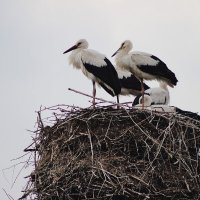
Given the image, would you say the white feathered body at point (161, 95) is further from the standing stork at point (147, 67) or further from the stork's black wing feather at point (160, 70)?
the stork's black wing feather at point (160, 70)

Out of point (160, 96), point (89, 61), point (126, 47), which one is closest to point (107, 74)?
point (89, 61)

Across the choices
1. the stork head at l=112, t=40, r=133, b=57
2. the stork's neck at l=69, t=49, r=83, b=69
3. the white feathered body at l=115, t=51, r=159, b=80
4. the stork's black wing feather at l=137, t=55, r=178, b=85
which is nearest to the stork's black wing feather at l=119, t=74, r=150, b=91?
the stork head at l=112, t=40, r=133, b=57

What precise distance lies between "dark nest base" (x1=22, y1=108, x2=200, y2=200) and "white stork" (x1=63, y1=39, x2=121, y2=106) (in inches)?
80.8

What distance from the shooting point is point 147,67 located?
12125 mm

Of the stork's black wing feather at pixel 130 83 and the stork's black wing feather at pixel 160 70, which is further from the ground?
the stork's black wing feather at pixel 160 70

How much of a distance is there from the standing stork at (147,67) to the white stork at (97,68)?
1.65ft

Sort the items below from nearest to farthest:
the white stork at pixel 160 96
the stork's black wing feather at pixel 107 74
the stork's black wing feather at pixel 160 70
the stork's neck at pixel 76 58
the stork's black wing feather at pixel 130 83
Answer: the stork's black wing feather at pixel 107 74 < the stork's neck at pixel 76 58 < the stork's black wing feather at pixel 160 70 < the white stork at pixel 160 96 < the stork's black wing feather at pixel 130 83

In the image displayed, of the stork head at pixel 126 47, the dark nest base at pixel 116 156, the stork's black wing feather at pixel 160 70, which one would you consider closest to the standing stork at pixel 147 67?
the stork's black wing feather at pixel 160 70

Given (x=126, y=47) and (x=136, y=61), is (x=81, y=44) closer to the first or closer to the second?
(x=126, y=47)

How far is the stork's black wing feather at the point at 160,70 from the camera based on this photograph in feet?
39.4

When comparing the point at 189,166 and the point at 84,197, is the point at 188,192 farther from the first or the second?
the point at 84,197

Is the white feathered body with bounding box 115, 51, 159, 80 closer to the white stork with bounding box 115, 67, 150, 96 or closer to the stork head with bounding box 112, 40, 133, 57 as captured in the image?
the stork head with bounding box 112, 40, 133, 57

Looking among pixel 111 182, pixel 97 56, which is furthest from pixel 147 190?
pixel 97 56

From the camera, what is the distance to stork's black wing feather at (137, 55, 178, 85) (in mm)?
12016
